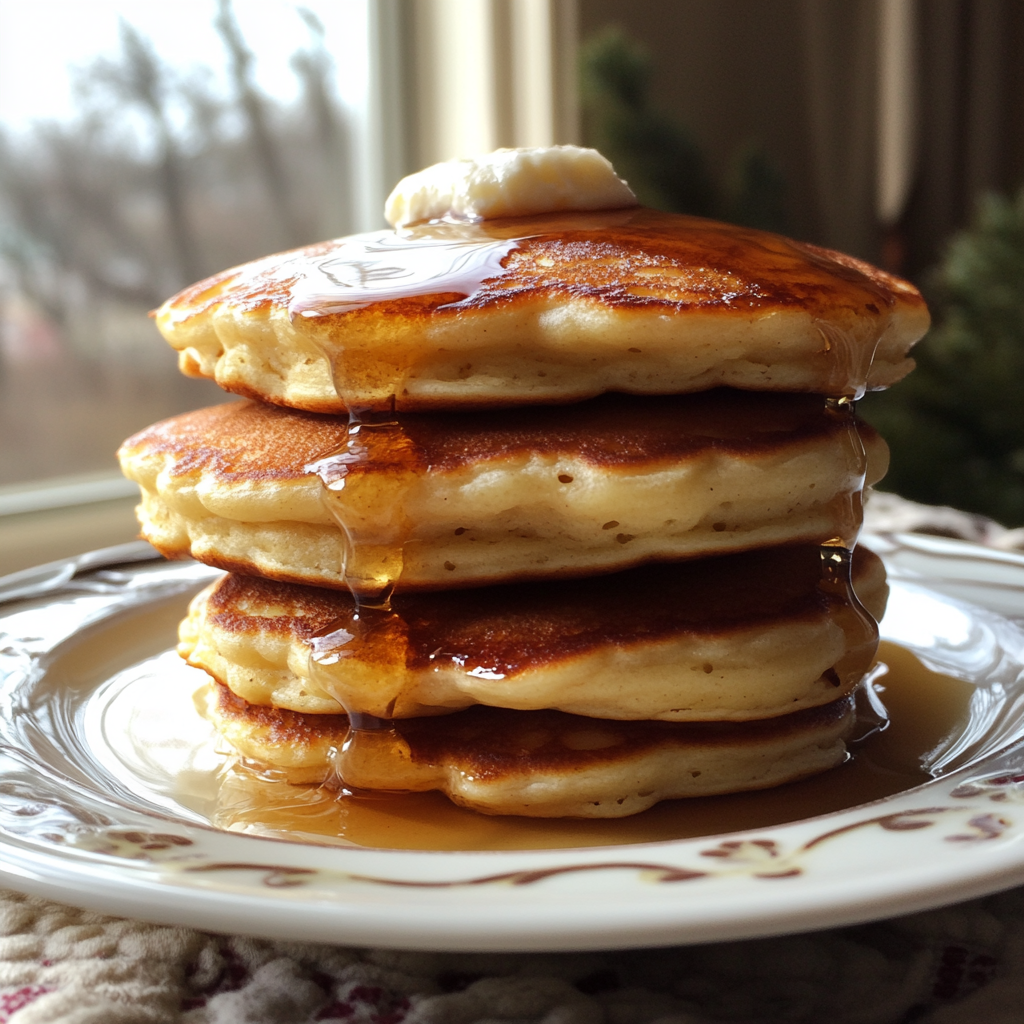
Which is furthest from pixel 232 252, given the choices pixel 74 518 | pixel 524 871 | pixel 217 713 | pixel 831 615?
pixel 524 871

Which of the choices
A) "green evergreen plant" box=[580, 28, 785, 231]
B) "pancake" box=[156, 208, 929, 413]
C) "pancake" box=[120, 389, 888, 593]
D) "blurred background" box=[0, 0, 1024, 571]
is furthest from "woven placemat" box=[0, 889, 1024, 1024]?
"green evergreen plant" box=[580, 28, 785, 231]

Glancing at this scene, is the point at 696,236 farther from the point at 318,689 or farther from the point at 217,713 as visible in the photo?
the point at 217,713

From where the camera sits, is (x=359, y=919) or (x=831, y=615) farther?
(x=831, y=615)

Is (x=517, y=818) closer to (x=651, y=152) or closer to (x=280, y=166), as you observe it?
(x=280, y=166)

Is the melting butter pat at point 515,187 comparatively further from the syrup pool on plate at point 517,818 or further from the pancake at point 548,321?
the syrup pool on plate at point 517,818

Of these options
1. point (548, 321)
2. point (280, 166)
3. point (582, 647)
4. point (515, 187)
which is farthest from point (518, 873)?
point (280, 166)

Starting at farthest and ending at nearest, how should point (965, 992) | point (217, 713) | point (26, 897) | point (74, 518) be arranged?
point (74, 518) < point (217, 713) < point (26, 897) < point (965, 992)

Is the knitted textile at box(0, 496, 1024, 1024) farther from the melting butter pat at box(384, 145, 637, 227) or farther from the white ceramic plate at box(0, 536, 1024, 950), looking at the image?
the melting butter pat at box(384, 145, 637, 227)
